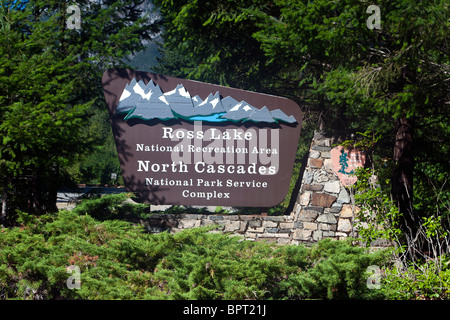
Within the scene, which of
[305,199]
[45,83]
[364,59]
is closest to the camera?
[364,59]

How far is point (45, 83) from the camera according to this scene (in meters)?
7.91

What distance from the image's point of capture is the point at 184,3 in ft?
33.3

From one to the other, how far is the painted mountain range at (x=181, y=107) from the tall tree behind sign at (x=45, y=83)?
2.43 ft

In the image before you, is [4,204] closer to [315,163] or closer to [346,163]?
[315,163]

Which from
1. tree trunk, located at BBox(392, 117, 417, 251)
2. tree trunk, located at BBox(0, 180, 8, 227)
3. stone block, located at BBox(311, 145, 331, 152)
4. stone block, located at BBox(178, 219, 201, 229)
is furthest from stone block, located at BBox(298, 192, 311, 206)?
tree trunk, located at BBox(0, 180, 8, 227)

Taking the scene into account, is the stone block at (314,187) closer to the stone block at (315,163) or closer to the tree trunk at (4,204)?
the stone block at (315,163)

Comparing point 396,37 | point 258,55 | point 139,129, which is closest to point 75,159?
point 139,129

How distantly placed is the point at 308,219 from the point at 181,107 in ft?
11.1

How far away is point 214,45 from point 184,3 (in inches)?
46.3

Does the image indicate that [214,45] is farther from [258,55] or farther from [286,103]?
[286,103]

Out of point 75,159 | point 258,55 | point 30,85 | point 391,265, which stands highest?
point 258,55

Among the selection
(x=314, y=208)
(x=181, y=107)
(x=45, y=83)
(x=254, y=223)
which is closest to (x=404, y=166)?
(x=314, y=208)

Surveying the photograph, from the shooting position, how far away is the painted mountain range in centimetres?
892

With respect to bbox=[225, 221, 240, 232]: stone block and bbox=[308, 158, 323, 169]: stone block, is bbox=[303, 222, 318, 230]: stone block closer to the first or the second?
bbox=[308, 158, 323, 169]: stone block
